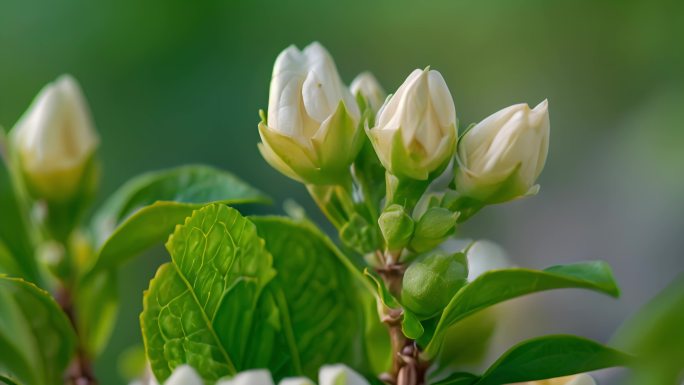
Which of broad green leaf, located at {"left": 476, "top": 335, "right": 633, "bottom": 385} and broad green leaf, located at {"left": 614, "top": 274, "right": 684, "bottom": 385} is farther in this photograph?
broad green leaf, located at {"left": 476, "top": 335, "right": 633, "bottom": 385}

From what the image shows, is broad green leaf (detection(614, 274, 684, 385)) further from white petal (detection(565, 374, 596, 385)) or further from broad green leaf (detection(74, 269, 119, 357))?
broad green leaf (detection(74, 269, 119, 357))

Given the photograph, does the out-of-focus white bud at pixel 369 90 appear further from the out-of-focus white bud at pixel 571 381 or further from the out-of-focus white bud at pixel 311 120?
the out-of-focus white bud at pixel 571 381

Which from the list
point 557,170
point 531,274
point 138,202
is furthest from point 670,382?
point 557,170

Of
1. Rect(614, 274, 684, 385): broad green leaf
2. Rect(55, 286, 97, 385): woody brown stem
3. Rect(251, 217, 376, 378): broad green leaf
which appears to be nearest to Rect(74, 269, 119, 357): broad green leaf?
Rect(55, 286, 97, 385): woody brown stem

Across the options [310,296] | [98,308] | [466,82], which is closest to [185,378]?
[310,296]

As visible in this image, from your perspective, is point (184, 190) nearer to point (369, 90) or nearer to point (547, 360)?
point (369, 90)

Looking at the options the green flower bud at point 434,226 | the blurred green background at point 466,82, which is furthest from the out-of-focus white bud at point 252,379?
the blurred green background at point 466,82

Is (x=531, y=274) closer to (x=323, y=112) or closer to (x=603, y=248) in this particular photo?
(x=323, y=112)

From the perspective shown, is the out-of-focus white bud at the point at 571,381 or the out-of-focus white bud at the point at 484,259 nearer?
the out-of-focus white bud at the point at 571,381
